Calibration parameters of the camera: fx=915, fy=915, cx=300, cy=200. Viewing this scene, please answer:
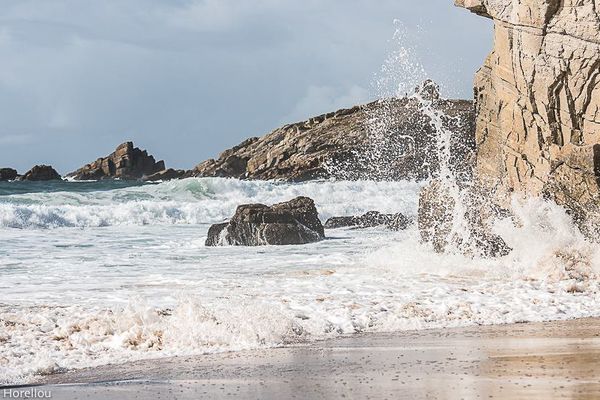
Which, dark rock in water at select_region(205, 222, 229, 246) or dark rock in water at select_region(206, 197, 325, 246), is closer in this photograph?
dark rock in water at select_region(206, 197, 325, 246)

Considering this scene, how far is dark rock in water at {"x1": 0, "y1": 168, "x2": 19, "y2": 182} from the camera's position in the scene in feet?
270

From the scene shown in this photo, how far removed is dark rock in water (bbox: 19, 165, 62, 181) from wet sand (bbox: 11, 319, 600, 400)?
242ft

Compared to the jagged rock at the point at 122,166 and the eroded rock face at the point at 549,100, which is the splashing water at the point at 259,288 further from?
the jagged rock at the point at 122,166

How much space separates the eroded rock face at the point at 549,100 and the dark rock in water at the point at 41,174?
2565 inches

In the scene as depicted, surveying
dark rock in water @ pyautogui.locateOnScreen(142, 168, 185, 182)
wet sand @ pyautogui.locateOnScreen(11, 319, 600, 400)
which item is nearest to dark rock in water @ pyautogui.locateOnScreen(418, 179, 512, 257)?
wet sand @ pyautogui.locateOnScreen(11, 319, 600, 400)

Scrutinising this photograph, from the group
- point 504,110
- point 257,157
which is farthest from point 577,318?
point 257,157

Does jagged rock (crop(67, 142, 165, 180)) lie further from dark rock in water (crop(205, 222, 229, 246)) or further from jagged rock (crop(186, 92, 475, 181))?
dark rock in water (crop(205, 222, 229, 246))

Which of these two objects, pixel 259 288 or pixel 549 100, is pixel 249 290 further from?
pixel 549 100

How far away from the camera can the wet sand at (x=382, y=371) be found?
235 inches

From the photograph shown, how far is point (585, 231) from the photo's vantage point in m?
15.6

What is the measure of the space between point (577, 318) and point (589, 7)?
7.27m

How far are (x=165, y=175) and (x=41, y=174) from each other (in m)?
10.9

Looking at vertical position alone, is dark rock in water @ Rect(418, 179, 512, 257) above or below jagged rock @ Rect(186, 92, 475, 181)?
below

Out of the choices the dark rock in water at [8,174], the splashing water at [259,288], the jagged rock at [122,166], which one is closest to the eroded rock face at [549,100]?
the splashing water at [259,288]
